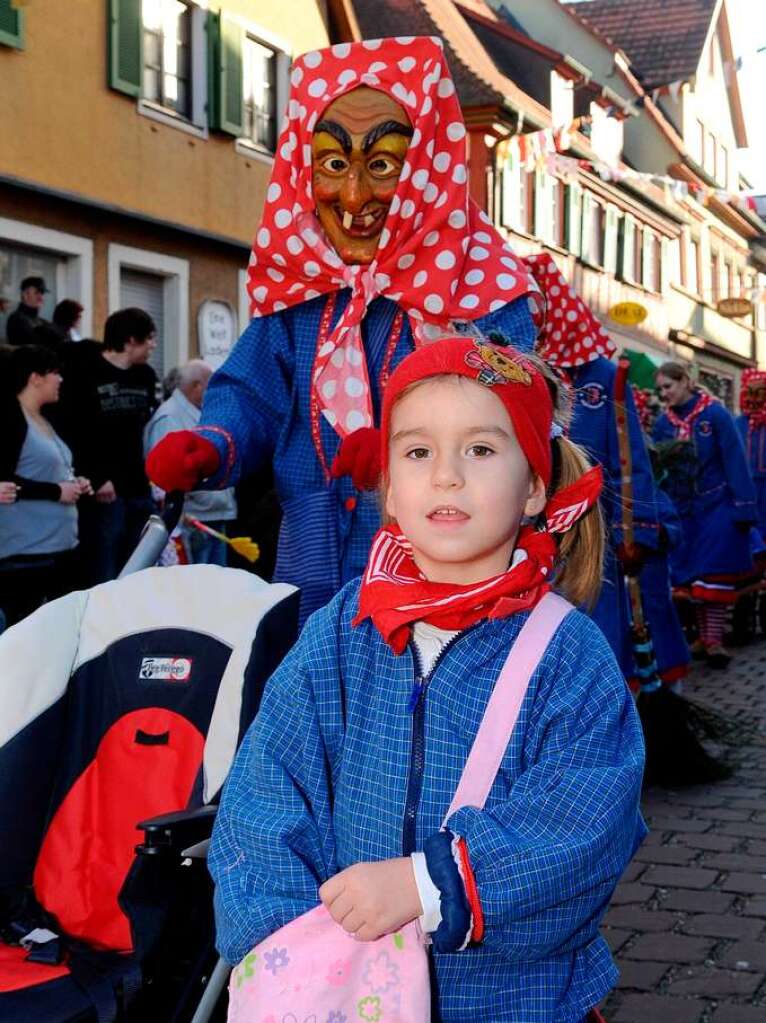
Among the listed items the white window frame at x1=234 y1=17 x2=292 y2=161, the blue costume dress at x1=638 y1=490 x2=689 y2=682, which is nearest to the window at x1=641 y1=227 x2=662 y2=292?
the white window frame at x1=234 y1=17 x2=292 y2=161

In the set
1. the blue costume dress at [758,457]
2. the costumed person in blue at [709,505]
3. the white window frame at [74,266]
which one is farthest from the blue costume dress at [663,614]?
the white window frame at [74,266]

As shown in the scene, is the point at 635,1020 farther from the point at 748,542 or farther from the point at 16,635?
the point at 748,542

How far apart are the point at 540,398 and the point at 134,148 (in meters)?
13.5

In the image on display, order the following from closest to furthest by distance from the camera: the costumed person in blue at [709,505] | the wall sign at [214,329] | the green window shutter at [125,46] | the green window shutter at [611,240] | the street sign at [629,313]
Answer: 1. the costumed person in blue at [709,505]
2. the green window shutter at [125,46]
3. the wall sign at [214,329]
4. the street sign at [629,313]
5. the green window shutter at [611,240]

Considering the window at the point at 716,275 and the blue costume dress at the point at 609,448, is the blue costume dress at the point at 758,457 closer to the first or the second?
the blue costume dress at the point at 609,448

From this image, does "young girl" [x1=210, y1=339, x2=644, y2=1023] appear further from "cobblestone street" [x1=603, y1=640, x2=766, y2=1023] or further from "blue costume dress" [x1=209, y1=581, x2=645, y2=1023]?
"cobblestone street" [x1=603, y1=640, x2=766, y2=1023]

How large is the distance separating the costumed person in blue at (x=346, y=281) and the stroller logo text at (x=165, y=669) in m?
0.36

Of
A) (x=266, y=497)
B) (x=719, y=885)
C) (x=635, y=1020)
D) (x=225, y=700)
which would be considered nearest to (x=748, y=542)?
(x=266, y=497)

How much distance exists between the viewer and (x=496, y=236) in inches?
141

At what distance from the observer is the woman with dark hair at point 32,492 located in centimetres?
681

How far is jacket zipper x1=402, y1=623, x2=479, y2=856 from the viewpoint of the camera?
85.1 inches

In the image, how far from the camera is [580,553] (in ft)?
8.19

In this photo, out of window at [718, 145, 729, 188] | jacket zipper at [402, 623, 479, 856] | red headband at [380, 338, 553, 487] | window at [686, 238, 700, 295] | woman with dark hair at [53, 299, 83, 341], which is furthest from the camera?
window at [718, 145, 729, 188]

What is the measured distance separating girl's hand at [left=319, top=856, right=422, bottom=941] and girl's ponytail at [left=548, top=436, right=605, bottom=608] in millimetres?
679
